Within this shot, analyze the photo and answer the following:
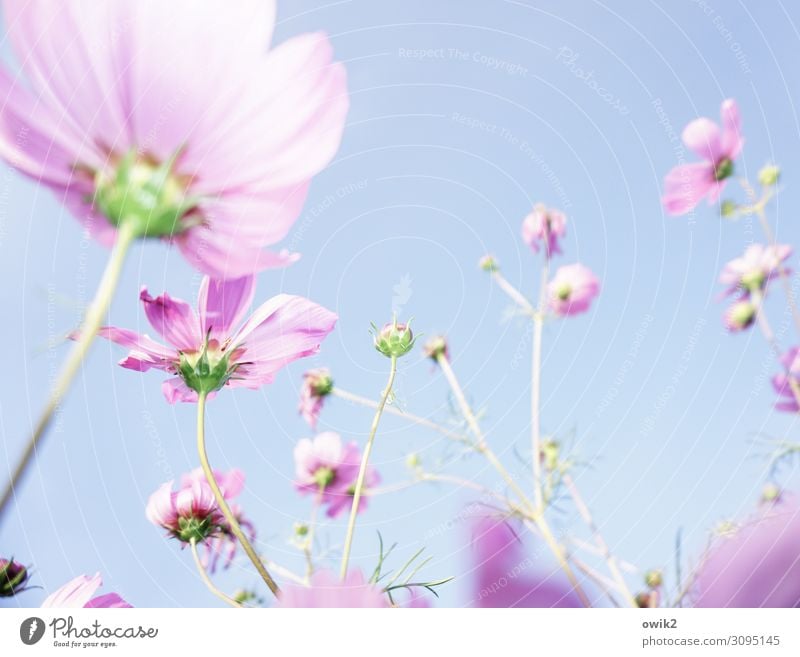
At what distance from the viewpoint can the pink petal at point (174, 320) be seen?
0.46 meters

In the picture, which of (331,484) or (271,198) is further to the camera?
(331,484)

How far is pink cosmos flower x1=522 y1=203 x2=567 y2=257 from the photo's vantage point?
0.66 m

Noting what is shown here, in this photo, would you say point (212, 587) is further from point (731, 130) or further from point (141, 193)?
point (731, 130)

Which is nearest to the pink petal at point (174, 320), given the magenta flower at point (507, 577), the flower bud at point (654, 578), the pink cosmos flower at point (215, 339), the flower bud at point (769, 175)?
the pink cosmos flower at point (215, 339)

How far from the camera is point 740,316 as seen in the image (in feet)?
2.12

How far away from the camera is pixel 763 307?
2.10 ft

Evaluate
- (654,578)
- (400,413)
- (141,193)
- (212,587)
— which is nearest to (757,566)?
(654,578)

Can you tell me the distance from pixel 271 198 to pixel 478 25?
0.32m

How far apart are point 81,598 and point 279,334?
0.25 metres
